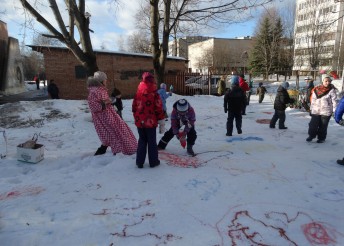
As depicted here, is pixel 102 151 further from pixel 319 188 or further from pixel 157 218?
pixel 319 188

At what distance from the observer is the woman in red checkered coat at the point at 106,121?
5.07 metres

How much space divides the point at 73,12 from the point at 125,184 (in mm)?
6077

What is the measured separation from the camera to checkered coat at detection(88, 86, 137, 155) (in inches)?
199

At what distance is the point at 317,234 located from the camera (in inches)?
111

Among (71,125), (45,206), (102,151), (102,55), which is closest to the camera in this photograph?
(45,206)

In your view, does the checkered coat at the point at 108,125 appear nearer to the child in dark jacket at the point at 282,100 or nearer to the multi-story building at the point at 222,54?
the child in dark jacket at the point at 282,100

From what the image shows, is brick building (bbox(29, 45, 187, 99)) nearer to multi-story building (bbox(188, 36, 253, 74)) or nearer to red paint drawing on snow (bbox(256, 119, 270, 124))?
red paint drawing on snow (bbox(256, 119, 270, 124))

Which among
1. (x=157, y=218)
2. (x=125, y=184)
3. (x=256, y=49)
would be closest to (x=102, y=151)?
(x=125, y=184)

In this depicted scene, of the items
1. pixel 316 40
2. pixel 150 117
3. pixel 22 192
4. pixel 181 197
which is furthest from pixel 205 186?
pixel 316 40

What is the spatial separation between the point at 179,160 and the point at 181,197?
162cm

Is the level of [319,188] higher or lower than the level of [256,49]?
lower

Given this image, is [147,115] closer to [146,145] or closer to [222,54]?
[146,145]

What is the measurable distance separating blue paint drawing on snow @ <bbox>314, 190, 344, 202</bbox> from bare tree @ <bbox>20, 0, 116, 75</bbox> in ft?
23.6

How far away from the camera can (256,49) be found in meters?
41.7
